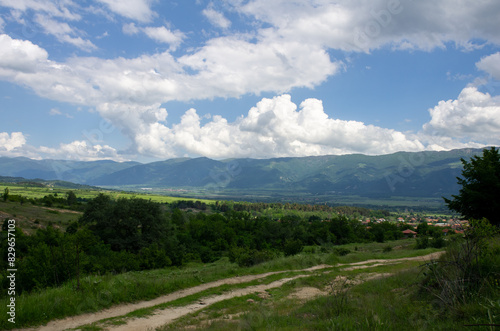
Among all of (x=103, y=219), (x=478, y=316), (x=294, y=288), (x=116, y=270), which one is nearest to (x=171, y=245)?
(x=103, y=219)

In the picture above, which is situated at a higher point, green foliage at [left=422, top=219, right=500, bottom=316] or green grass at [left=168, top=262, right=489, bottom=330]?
green foliage at [left=422, top=219, right=500, bottom=316]

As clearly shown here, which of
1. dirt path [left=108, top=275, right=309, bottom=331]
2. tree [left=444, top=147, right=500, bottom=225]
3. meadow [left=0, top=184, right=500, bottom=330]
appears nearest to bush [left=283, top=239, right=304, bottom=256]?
meadow [left=0, top=184, right=500, bottom=330]

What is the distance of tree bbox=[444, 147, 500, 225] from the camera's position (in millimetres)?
25531

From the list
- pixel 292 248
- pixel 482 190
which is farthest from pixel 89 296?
pixel 482 190

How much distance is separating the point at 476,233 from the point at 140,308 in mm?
11601

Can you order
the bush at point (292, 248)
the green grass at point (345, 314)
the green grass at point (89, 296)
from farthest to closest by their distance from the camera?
the bush at point (292, 248)
the green grass at point (89, 296)
the green grass at point (345, 314)

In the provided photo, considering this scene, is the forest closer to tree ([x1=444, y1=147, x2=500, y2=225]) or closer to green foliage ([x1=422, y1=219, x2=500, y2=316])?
green foliage ([x1=422, y1=219, x2=500, y2=316])

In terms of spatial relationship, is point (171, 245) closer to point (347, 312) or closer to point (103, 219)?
point (103, 219)

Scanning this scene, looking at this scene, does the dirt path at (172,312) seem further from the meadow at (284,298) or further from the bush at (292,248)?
the bush at (292,248)

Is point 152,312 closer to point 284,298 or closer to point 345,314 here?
point 284,298

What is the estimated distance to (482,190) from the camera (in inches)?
1035

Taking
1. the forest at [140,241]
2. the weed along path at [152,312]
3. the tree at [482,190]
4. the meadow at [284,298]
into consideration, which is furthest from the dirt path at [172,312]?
the tree at [482,190]

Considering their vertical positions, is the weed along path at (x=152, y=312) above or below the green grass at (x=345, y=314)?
below

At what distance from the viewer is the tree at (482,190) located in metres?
25.5
